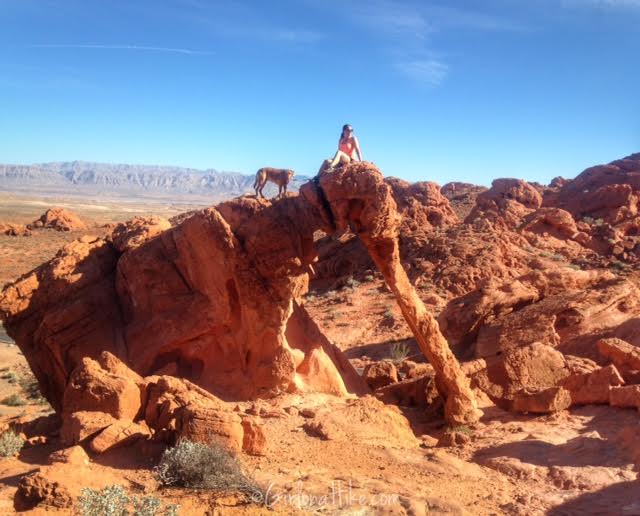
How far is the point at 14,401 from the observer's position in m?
15.5

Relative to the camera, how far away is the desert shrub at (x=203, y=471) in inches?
222

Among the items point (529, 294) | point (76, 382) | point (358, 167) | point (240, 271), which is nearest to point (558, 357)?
point (529, 294)

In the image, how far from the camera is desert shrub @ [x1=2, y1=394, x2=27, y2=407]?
15.4 m

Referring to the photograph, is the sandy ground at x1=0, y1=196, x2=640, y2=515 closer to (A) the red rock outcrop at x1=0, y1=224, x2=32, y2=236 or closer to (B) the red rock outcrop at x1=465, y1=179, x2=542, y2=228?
(B) the red rock outcrop at x1=465, y1=179, x2=542, y2=228

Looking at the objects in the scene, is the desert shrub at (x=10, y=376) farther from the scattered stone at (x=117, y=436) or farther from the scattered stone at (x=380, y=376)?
the scattered stone at (x=117, y=436)

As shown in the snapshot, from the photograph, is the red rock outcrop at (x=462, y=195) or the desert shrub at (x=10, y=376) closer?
the desert shrub at (x=10, y=376)

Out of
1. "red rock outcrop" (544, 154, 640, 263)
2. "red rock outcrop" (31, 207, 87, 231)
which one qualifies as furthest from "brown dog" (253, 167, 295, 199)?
"red rock outcrop" (31, 207, 87, 231)

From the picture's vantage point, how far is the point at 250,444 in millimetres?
6801

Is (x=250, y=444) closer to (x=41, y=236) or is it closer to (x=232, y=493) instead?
(x=232, y=493)

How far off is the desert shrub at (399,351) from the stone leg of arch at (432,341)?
5.27 m

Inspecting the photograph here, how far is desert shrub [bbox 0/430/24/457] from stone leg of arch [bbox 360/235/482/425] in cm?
572

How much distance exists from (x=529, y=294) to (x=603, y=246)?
14.4 meters

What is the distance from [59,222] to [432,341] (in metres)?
49.2

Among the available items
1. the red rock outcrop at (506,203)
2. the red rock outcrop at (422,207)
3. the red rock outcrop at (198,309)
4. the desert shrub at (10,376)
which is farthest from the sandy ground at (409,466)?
the red rock outcrop at (506,203)
